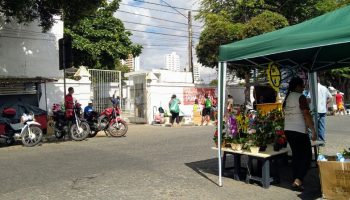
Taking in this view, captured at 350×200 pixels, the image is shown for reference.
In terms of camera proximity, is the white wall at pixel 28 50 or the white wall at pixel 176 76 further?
the white wall at pixel 176 76

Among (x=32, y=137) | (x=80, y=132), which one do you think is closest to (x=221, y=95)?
(x=32, y=137)

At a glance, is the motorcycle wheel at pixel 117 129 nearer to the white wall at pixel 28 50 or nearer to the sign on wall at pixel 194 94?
the white wall at pixel 28 50

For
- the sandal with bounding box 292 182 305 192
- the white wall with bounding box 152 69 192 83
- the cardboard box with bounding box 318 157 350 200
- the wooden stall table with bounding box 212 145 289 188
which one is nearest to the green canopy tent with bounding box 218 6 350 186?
the wooden stall table with bounding box 212 145 289 188

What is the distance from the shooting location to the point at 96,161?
10.8 m

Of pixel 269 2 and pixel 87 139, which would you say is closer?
pixel 87 139

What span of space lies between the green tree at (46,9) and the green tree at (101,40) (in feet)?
43.9

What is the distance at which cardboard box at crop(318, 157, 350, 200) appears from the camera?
6035mm

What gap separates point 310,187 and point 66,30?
79.3 feet

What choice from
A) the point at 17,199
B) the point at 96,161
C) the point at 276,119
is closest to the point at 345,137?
the point at 276,119

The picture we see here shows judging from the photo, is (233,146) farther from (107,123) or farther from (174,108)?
(174,108)

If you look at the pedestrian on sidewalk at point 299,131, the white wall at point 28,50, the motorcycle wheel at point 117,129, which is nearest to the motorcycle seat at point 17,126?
the motorcycle wheel at point 117,129

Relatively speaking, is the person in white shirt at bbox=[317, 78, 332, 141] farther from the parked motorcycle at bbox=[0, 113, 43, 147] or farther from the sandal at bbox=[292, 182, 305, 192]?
the parked motorcycle at bbox=[0, 113, 43, 147]

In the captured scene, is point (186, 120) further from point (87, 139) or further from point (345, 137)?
point (345, 137)

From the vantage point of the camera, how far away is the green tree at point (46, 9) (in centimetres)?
1404
